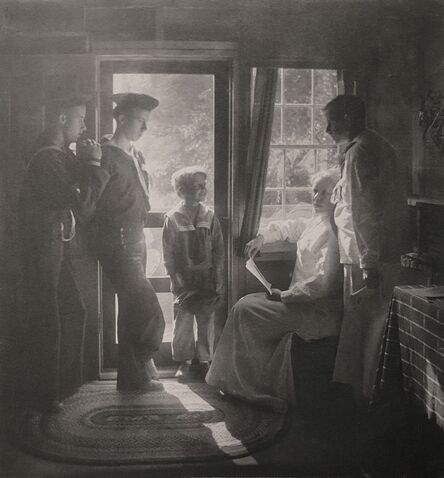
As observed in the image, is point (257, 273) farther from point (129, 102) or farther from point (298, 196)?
point (129, 102)

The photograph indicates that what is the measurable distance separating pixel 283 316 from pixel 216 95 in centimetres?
99

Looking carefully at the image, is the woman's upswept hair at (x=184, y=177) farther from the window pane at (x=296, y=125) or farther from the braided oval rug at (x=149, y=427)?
the braided oval rug at (x=149, y=427)

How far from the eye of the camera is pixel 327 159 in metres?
2.71

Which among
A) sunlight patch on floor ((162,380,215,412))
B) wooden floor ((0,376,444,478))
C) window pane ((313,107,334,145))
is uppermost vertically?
window pane ((313,107,334,145))

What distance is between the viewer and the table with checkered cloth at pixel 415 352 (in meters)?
2.37

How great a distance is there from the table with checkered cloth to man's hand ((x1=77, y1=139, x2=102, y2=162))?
53.9 inches

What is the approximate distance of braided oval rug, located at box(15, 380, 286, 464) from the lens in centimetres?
264

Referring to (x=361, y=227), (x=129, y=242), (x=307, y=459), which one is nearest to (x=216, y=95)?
(x=129, y=242)

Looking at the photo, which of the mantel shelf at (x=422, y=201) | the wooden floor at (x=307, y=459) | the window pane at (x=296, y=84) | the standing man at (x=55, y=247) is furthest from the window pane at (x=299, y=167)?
the wooden floor at (x=307, y=459)

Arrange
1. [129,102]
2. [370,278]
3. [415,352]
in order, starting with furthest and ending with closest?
[370,278]
[129,102]
[415,352]

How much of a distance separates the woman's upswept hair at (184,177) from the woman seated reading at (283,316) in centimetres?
36

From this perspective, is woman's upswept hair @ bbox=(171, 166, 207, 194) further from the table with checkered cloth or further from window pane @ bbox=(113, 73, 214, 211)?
the table with checkered cloth

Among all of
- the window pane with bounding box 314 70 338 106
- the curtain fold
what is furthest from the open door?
the window pane with bounding box 314 70 338 106

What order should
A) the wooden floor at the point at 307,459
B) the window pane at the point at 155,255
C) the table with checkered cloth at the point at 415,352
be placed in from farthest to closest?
the window pane at the point at 155,255 → the wooden floor at the point at 307,459 → the table with checkered cloth at the point at 415,352
